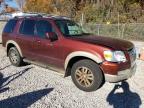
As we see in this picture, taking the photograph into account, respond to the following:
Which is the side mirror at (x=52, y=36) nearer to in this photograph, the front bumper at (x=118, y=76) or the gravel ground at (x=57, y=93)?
the gravel ground at (x=57, y=93)

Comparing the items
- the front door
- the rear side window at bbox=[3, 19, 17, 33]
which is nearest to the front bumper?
the front door

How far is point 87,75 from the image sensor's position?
21.5 ft

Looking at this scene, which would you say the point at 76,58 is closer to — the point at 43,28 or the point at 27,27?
the point at 43,28

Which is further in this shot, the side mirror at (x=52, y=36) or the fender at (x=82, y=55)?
the side mirror at (x=52, y=36)

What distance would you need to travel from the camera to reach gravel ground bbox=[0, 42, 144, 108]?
570cm

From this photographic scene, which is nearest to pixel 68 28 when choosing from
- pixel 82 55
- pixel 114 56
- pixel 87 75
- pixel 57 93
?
pixel 82 55

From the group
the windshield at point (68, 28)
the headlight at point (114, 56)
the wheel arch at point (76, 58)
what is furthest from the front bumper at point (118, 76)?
the windshield at point (68, 28)

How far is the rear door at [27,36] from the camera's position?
26.9 ft

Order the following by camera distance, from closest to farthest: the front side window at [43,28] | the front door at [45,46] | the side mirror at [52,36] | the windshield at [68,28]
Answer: the side mirror at [52,36] → the front door at [45,46] → the windshield at [68,28] → the front side window at [43,28]

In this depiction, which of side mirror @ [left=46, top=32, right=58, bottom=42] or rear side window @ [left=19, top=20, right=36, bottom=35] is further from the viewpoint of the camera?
rear side window @ [left=19, top=20, right=36, bottom=35]

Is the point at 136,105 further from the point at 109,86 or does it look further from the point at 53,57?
the point at 53,57

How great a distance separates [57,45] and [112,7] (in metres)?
22.8

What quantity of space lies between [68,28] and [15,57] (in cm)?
250

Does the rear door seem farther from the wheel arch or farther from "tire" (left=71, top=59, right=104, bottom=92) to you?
"tire" (left=71, top=59, right=104, bottom=92)
